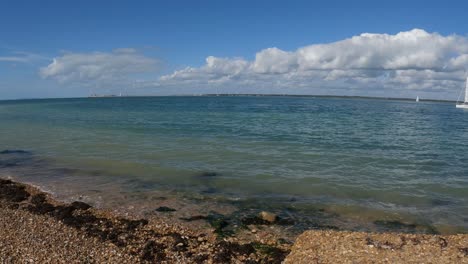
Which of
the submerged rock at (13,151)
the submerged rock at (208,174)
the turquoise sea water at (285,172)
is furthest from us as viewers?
the submerged rock at (13,151)

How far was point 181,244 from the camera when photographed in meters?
9.66

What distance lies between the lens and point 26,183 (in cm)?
1662

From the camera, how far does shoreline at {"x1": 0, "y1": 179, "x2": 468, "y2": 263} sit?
861cm

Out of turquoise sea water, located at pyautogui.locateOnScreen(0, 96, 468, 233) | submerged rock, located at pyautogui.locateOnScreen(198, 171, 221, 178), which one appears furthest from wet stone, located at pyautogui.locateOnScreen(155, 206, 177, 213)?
submerged rock, located at pyautogui.locateOnScreen(198, 171, 221, 178)

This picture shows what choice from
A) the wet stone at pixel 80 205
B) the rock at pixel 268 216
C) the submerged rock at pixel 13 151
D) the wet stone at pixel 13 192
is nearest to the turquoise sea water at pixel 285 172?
the submerged rock at pixel 13 151

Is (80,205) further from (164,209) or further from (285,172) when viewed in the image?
(285,172)

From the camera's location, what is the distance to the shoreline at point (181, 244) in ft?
28.2

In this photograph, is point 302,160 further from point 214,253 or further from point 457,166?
point 214,253

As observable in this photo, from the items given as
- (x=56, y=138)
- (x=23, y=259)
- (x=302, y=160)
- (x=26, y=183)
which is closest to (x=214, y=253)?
(x=23, y=259)

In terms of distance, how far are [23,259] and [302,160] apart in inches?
669

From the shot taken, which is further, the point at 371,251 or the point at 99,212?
the point at 99,212

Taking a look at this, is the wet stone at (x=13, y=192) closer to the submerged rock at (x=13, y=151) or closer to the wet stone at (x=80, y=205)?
the wet stone at (x=80, y=205)

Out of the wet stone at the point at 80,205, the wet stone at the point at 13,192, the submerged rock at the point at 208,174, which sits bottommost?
the submerged rock at the point at 208,174

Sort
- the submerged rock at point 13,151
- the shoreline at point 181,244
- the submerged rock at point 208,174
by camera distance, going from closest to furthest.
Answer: the shoreline at point 181,244, the submerged rock at point 208,174, the submerged rock at point 13,151
